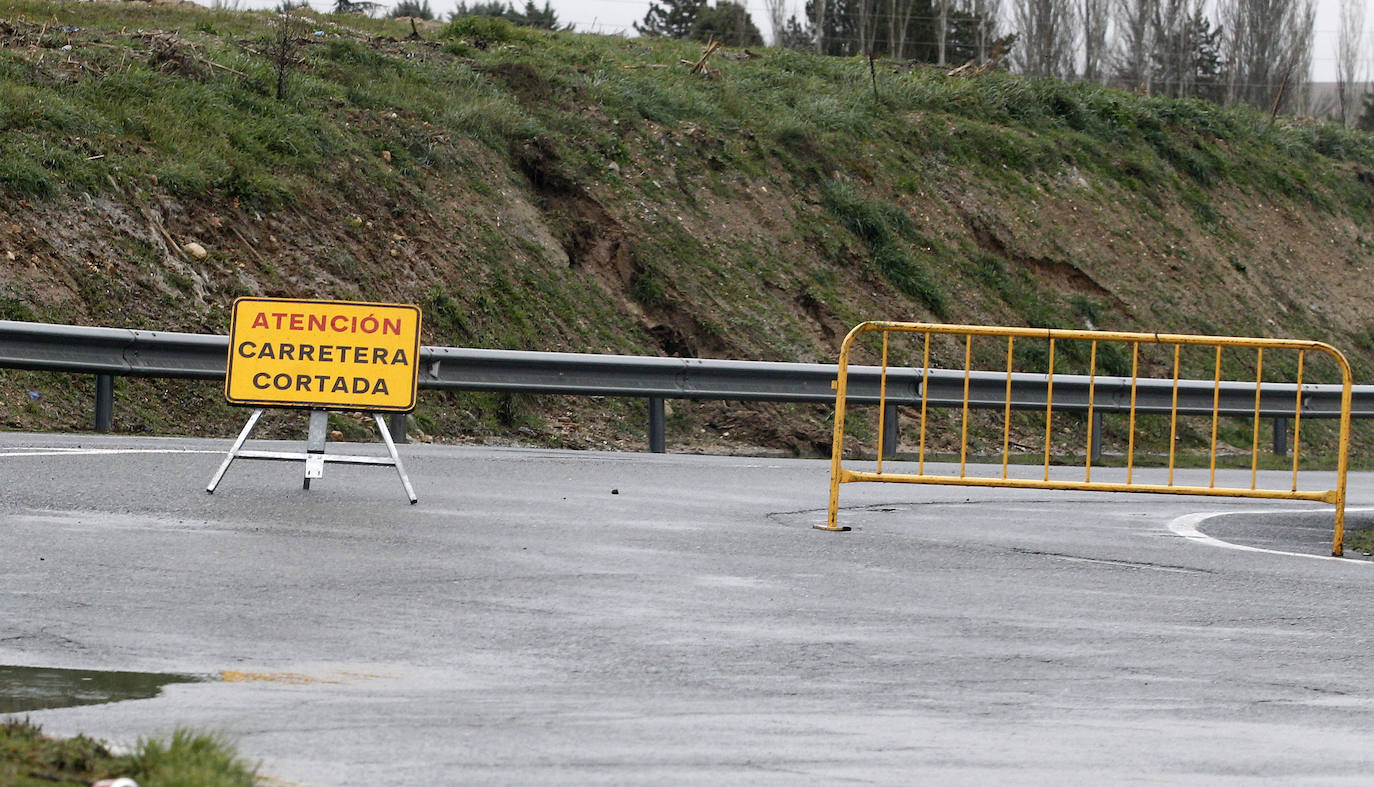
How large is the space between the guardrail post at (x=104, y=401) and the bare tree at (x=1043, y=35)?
169 feet

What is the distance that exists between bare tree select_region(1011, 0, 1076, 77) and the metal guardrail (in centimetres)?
4421

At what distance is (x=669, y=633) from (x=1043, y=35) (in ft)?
199

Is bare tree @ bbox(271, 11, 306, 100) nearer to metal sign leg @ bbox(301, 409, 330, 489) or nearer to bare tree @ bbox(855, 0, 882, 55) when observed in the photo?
metal sign leg @ bbox(301, 409, 330, 489)

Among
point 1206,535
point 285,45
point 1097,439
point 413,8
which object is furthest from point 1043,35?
point 1206,535

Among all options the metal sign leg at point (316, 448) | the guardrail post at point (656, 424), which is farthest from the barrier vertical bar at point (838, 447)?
the guardrail post at point (656, 424)

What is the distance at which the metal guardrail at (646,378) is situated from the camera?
1455 centimetres

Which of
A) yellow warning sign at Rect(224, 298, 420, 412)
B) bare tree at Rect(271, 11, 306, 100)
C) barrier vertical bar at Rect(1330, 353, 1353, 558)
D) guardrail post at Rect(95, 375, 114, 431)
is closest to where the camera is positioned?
barrier vertical bar at Rect(1330, 353, 1353, 558)

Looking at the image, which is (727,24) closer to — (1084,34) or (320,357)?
(1084,34)

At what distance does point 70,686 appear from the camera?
502cm

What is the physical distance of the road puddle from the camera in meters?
4.77

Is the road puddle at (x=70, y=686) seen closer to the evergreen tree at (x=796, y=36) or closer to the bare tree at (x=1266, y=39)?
the evergreen tree at (x=796, y=36)

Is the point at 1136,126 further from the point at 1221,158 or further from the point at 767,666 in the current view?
the point at 767,666

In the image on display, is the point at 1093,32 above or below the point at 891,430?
above

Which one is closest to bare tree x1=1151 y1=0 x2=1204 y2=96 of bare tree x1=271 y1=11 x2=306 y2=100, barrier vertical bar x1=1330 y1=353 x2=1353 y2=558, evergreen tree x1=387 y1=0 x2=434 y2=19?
evergreen tree x1=387 y1=0 x2=434 y2=19
